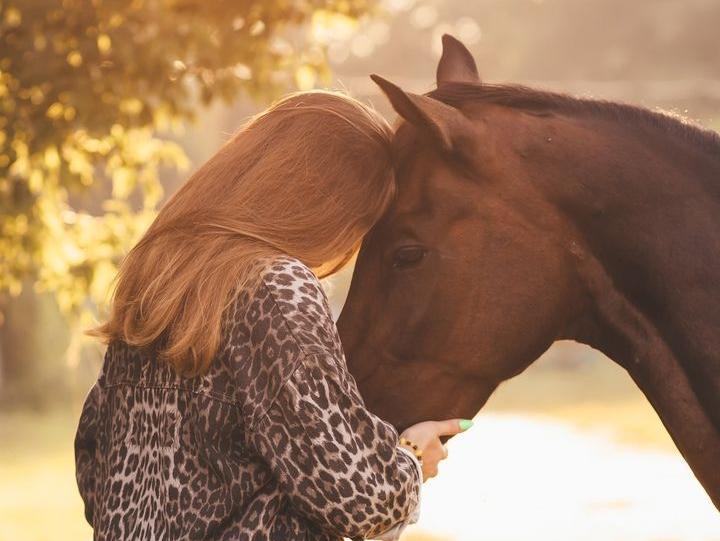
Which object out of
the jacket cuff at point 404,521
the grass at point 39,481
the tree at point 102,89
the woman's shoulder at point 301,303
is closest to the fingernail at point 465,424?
the jacket cuff at point 404,521

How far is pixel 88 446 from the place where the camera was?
305 centimetres

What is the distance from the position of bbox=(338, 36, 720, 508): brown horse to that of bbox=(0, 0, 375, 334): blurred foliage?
340 cm

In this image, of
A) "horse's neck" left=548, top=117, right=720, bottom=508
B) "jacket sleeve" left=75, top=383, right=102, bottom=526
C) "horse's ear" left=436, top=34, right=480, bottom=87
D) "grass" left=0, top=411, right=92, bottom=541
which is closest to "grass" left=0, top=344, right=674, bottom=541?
"grass" left=0, top=411, right=92, bottom=541

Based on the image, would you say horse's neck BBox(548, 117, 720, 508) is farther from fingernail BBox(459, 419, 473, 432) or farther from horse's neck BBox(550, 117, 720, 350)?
fingernail BBox(459, 419, 473, 432)

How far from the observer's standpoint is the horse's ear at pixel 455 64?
11.2ft

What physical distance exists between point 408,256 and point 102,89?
3.57m

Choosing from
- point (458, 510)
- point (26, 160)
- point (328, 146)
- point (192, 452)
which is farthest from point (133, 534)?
point (458, 510)

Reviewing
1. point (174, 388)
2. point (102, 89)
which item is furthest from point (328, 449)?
point (102, 89)

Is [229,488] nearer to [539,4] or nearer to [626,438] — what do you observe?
[626,438]

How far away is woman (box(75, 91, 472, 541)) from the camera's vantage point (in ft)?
8.20

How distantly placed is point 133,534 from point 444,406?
2.69ft

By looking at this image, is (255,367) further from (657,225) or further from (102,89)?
(102,89)

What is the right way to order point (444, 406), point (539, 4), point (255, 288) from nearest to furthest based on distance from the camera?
1. point (255, 288)
2. point (444, 406)
3. point (539, 4)

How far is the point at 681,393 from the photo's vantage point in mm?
2861
